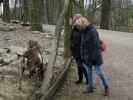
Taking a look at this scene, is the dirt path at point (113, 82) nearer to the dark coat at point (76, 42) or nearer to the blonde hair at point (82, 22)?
the dark coat at point (76, 42)

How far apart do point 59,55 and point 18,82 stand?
4648 millimetres

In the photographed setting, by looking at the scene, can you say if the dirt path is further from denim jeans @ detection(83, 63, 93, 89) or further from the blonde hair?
the blonde hair

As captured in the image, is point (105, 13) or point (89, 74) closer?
point (89, 74)

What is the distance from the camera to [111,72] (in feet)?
39.6

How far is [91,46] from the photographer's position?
863 centimetres

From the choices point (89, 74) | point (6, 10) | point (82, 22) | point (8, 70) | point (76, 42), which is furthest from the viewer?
point (6, 10)

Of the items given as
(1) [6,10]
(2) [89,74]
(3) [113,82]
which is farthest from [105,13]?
(2) [89,74]

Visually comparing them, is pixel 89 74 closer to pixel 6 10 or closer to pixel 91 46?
pixel 91 46

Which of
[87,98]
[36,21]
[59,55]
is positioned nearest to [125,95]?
[87,98]

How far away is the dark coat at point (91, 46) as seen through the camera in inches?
338

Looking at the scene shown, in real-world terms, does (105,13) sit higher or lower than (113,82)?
higher

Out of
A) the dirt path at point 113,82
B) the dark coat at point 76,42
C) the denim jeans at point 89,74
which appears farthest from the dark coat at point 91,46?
the dirt path at point 113,82

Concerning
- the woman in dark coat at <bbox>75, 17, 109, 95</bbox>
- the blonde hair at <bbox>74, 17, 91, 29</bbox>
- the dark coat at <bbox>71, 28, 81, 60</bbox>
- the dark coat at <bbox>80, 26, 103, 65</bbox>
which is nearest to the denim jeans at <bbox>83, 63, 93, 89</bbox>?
the woman in dark coat at <bbox>75, 17, 109, 95</bbox>

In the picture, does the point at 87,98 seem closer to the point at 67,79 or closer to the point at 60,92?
the point at 60,92
